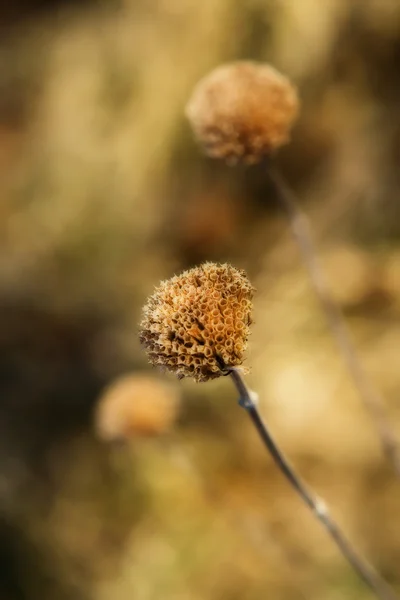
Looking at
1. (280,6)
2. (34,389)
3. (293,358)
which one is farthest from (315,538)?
(280,6)

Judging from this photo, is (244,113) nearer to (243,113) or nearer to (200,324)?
(243,113)

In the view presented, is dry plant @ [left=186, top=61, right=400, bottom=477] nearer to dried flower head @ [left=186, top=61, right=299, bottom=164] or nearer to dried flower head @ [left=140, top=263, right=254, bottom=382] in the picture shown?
dried flower head @ [left=186, top=61, right=299, bottom=164]

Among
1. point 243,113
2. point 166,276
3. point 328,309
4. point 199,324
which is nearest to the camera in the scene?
point 199,324

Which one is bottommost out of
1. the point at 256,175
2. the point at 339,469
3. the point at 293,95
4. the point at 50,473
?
the point at 339,469

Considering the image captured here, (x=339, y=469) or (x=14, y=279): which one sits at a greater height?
(x=14, y=279)

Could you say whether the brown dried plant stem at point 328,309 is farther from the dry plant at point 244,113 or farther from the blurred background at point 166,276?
the blurred background at point 166,276

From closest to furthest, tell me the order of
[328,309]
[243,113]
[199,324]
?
[199,324], [243,113], [328,309]

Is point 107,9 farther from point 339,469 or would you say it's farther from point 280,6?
point 339,469

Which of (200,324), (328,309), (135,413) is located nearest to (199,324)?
(200,324)
